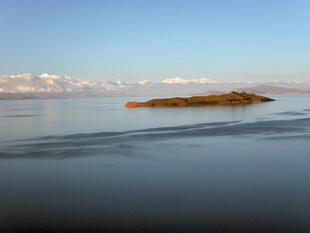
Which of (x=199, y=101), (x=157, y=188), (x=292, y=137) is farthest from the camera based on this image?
(x=199, y=101)

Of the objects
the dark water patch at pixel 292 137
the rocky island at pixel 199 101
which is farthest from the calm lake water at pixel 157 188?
the rocky island at pixel 199 101

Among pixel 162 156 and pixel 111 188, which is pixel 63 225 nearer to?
pixel 111 188

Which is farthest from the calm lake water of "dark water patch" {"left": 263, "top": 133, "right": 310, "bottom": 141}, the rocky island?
the rocky island

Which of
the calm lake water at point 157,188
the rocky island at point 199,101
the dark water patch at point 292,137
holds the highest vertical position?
the rocky island at point 199,101

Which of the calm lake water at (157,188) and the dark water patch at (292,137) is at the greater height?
the dark water patch at (292,137)

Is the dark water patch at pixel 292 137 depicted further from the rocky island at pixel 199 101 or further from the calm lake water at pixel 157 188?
the rocky island at pixel 199 101

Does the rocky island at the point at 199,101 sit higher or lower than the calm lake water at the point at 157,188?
higher

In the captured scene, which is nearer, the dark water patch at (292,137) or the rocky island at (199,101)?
the dark water patch at (292,137)

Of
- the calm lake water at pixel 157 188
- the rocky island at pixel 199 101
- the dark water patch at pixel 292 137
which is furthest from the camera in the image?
the rocky island at pixel 199 101

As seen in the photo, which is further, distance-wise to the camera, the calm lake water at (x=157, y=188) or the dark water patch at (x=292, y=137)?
the dark water patch at (x=292, y=137)

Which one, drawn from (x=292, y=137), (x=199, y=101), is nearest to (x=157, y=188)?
(x=292, y=137)

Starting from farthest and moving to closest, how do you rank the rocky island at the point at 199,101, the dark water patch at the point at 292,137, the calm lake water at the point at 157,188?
1. the rocky island at the point at 199,101
2. the dark water patch at the point at 292,137
3. the calm lake water at the point at 157,188

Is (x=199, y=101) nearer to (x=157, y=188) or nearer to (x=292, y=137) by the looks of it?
(x=292, y=137)

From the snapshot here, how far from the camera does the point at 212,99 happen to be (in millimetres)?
94750
